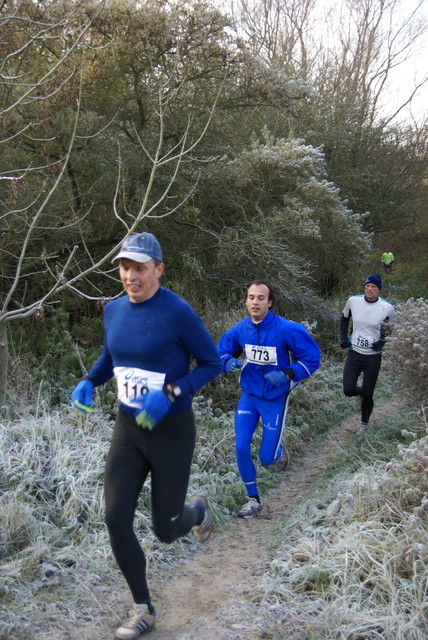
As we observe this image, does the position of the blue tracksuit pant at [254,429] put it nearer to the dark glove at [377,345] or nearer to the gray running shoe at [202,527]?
the gray running shoe at [202,527]

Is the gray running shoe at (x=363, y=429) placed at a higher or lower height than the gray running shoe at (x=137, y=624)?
higher

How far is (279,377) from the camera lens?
17.0 feet

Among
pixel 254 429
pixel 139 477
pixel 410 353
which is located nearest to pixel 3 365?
pixel 254 429

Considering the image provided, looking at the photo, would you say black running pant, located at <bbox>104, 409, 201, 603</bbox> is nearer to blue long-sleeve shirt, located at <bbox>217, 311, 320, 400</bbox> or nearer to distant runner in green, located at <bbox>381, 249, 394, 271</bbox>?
blue long-sleeve shirt, located at <bbox>217, 311, 320, 400</bbox>

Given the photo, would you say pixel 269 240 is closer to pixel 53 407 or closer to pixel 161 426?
pixel 53 407

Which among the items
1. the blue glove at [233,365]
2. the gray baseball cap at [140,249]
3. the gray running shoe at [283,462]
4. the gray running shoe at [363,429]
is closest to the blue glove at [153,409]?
the gray baseball cap at [140,249]

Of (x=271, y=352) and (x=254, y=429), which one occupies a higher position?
(x=271, y=352)

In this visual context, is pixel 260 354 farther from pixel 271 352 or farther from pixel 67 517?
pixel 67 517

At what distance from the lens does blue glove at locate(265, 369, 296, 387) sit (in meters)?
5.18

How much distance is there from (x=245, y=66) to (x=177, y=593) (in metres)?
8.12

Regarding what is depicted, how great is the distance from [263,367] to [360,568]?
2.11 m

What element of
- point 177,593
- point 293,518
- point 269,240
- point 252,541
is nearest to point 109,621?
point 177,593

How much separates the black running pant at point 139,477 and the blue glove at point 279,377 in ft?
6.11

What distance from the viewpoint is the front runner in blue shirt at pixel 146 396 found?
3.21 metres
